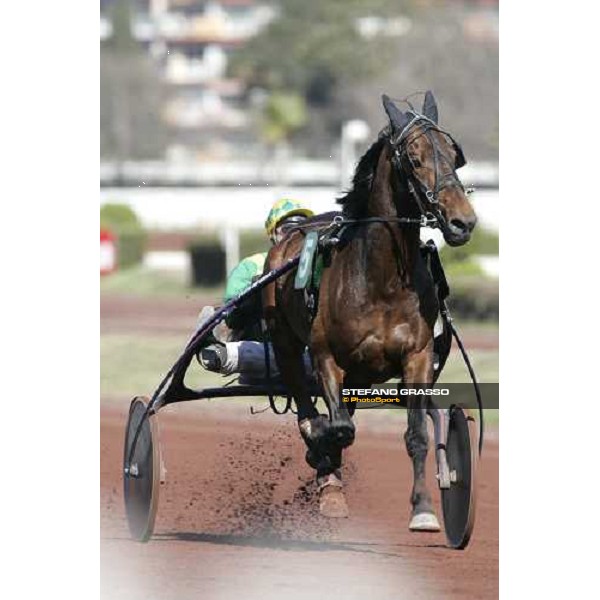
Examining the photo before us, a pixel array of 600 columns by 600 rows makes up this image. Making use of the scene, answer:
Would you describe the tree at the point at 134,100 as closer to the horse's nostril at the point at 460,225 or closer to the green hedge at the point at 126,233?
the green hedge at the point at 126,233

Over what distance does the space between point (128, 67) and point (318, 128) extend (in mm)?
11067

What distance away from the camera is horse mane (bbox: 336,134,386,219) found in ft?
16.3

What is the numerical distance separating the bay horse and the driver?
1.46 feet

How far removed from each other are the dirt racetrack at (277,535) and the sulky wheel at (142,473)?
95 mm

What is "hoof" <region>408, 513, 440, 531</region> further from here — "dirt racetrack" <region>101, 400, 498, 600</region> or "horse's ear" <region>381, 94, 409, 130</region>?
"horse's ear" <region>381, 94, 409, 130</region>

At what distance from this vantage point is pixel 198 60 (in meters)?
15.2

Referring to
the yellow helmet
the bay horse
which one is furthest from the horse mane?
the yellow helmet

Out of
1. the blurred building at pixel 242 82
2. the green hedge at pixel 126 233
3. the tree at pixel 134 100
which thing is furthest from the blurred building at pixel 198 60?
the green hedge at pixel 126 233

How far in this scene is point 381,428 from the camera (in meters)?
9.02
